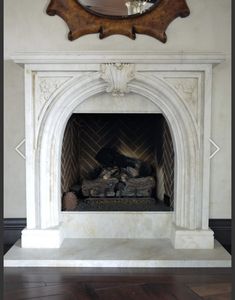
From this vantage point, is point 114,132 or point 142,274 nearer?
point 142,274

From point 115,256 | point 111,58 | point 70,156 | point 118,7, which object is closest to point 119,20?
point 118,7

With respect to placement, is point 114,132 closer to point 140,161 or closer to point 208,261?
point 140,161

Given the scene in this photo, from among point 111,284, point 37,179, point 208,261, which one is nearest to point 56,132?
point 37,179

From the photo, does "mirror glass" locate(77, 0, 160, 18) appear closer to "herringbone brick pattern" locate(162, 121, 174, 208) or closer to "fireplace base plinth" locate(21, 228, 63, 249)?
"herringbone brick pattern" locate(162, 121, 174, 208)

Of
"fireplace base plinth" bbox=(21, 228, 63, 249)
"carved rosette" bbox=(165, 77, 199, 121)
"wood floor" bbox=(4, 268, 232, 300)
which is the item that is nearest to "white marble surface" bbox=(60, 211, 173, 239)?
"fireplace base plinth" bbox=(21, 228, 63, 249)

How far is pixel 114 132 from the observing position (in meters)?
3.70

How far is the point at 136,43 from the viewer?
3.06 meters

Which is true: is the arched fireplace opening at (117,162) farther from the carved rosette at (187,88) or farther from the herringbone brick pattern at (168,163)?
the carved rosette at (187,88)

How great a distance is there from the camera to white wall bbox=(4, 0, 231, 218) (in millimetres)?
3061

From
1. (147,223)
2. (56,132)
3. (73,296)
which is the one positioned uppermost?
(56,132)

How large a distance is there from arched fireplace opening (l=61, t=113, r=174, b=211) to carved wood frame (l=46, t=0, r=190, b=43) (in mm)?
818

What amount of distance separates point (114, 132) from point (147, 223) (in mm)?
977

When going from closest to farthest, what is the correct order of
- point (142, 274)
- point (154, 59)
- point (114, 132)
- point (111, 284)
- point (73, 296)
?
point (73, 296) → point (111, 284) → point (142, 274) → point (154, 59) → point (114, 132)

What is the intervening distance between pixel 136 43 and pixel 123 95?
44 cm
